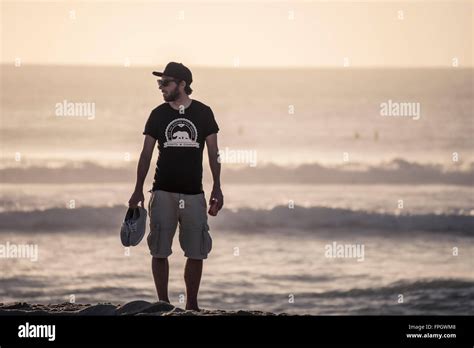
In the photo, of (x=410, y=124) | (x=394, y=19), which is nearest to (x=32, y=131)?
(x=410, y=124)

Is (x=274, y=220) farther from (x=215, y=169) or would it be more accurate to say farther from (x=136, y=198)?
(x=136, y=198)

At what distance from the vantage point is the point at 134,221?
37.7 feet

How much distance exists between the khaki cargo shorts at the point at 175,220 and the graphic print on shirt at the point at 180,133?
439 millimetres

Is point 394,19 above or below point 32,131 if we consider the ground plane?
above

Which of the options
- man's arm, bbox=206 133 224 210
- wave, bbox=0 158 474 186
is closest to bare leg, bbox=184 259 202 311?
man's arm, bbox=206 133 224 210

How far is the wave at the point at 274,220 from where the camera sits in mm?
27844

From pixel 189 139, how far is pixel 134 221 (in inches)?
34.1

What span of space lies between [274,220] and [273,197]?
4.38 m

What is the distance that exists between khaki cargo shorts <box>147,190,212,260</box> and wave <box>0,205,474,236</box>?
1561 centimetres

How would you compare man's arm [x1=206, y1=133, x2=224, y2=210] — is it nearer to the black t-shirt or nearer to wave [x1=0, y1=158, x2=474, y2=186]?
the black t-shirt

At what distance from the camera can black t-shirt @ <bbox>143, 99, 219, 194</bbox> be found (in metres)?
11.3

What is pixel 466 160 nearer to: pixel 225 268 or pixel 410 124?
pixel 410 124

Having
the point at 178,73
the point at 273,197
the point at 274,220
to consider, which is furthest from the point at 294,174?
the point at 178,73

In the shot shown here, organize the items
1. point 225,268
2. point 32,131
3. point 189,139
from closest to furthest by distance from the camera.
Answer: point 189,139 → point 225,268 → point 32,131
